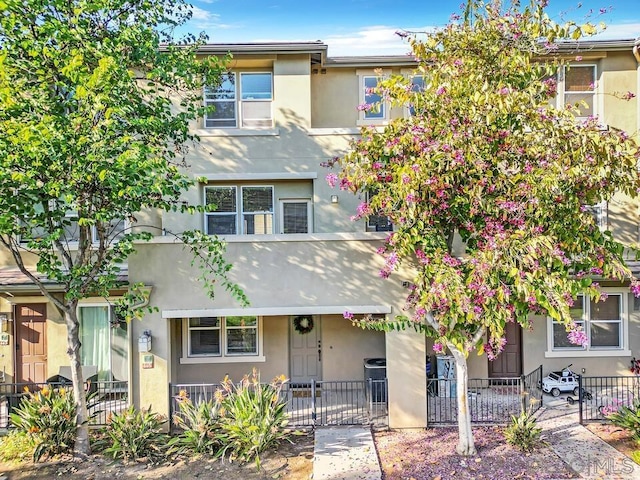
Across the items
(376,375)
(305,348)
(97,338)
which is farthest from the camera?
(305,348)

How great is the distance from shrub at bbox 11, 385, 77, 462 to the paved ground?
5145mm

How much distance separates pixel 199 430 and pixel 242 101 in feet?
28.3

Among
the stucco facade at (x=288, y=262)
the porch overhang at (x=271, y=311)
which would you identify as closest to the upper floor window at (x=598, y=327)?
the stucco facade at (x=288, y=262)

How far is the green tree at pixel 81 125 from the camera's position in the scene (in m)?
7.16

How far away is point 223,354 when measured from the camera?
1251cm

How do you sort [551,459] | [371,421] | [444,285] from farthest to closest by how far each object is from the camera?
[371,421], [551,459], [444,285]

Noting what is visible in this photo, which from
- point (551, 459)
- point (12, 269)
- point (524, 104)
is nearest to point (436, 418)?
point (551, 459)

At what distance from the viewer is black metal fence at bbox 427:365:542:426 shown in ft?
32.4

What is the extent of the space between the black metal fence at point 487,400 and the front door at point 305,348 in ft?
11.3

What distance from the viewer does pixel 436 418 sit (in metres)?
10.2

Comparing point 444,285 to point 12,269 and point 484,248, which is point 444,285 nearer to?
point 484,248

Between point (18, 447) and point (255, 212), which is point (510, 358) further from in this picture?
point (18, 447)

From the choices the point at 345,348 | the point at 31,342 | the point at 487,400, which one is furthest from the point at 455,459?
the point at 31,342

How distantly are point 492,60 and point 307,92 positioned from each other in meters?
5.46
